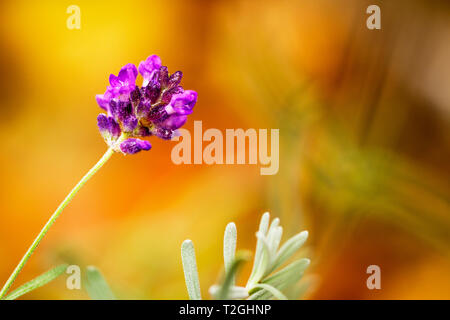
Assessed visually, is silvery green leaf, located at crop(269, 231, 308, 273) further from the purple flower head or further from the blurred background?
the blurred background

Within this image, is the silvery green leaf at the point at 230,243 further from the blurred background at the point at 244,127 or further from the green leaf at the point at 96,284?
the blurred background at the point at 244,127

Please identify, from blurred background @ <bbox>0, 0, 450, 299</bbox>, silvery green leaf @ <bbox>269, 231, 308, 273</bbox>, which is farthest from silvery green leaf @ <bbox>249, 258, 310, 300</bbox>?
blurred background @ <bbox>0, 0, 450, 299</bbox>

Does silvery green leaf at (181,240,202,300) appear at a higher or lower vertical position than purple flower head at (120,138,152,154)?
lower

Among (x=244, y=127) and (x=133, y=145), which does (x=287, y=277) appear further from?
(x=244, y=127)

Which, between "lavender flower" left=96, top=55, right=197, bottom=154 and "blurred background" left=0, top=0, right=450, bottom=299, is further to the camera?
"blurred background" left=0, top=0, right=450, bottom=299

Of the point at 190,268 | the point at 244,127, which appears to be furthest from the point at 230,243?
the point at 244,127

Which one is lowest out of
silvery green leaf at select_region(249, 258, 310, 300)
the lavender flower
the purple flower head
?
silvery green leaf at select_region(249, 258, 310, 300)

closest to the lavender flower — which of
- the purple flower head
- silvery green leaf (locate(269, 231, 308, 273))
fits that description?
the purple flower head
